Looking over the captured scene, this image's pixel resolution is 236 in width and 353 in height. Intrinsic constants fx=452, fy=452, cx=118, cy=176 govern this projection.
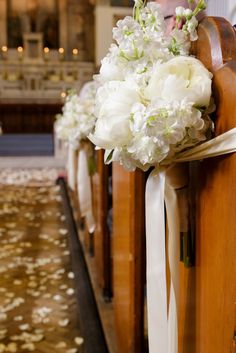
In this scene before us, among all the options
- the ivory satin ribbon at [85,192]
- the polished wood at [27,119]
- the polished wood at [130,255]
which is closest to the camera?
the polished wood at [130,255]

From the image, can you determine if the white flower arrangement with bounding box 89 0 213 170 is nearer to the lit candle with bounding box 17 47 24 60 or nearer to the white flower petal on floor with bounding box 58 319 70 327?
the white flower petal on floor with bounding box 58 319 70 327

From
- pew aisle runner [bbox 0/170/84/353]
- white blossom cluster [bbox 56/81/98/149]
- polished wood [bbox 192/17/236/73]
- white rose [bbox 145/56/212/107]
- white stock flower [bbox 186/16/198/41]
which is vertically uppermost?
white stock flower [bbox 186/16/198/41]

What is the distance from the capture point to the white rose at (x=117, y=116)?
884 millimetres

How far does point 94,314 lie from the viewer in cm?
223

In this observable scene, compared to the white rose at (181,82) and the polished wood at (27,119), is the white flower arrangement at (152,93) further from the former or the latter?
the polished wood at (27,119)

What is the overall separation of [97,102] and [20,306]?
183cm

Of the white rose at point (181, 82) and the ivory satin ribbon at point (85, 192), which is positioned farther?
the ivory satin ribbon at point (85, 192)

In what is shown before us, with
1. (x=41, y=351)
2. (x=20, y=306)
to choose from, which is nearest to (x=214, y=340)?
(x=41, y=351)

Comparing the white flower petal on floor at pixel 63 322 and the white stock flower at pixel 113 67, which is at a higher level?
the white stock flower at pixel 113 67

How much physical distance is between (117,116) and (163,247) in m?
0.32

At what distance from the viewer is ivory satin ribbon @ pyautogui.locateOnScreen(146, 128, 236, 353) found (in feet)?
3.21

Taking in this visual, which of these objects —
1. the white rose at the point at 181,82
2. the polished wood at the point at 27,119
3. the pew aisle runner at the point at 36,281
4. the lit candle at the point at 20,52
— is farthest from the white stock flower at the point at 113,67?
the lit candle at the point at 20,52

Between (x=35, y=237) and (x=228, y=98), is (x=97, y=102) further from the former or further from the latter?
(x=35, y=237)

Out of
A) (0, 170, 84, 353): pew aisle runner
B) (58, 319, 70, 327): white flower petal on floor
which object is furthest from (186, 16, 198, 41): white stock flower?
(58, 319, 70, 327): white flower petal on floor
